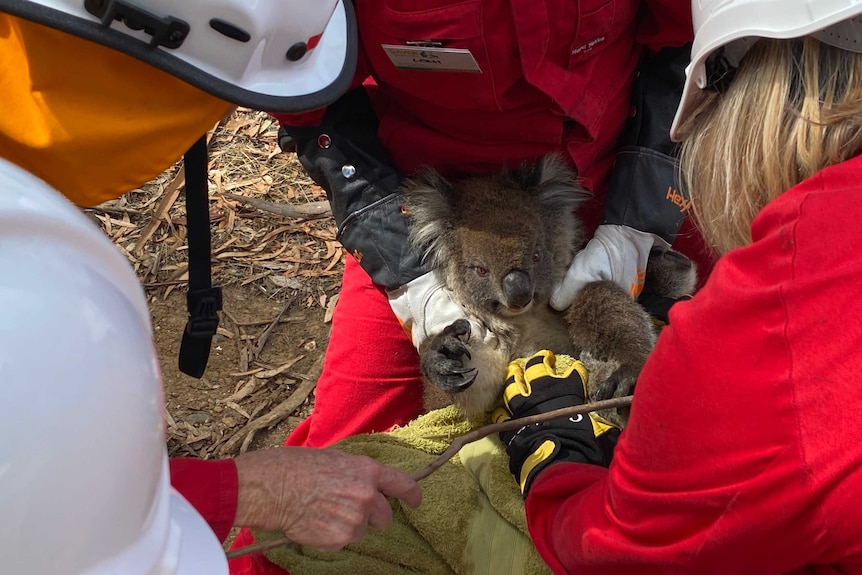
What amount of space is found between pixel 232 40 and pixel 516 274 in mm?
1304

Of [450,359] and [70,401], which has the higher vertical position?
[70,401]

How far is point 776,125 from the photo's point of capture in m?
1.32

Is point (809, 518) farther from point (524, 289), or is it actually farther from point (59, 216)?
point (524, 289)

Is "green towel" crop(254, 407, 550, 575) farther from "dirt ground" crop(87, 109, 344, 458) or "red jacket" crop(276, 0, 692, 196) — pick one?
"dirt ground" crop(87, 109, 344, 458)

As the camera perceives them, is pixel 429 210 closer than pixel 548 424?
No

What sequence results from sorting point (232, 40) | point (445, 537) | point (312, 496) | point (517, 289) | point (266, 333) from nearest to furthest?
point (232, 40), point (312, 496), point (445, 537), point (517, 289), point (266, 333)

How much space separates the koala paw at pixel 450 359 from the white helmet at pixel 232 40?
901mm

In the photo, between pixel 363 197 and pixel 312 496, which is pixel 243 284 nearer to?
pixel 363 197

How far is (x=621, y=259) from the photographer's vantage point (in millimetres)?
2764

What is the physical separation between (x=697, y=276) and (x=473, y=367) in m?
1.06

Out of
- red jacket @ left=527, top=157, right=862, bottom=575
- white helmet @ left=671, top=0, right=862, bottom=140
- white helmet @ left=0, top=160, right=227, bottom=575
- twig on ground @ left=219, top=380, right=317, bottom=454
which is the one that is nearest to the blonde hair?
white helmet @ left=671, top=0, right=862, bottom=140

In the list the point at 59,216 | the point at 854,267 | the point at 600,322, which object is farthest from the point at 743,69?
the point at 600,322

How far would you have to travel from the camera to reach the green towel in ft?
7.45

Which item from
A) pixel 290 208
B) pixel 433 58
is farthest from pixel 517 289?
pixel 290 208
